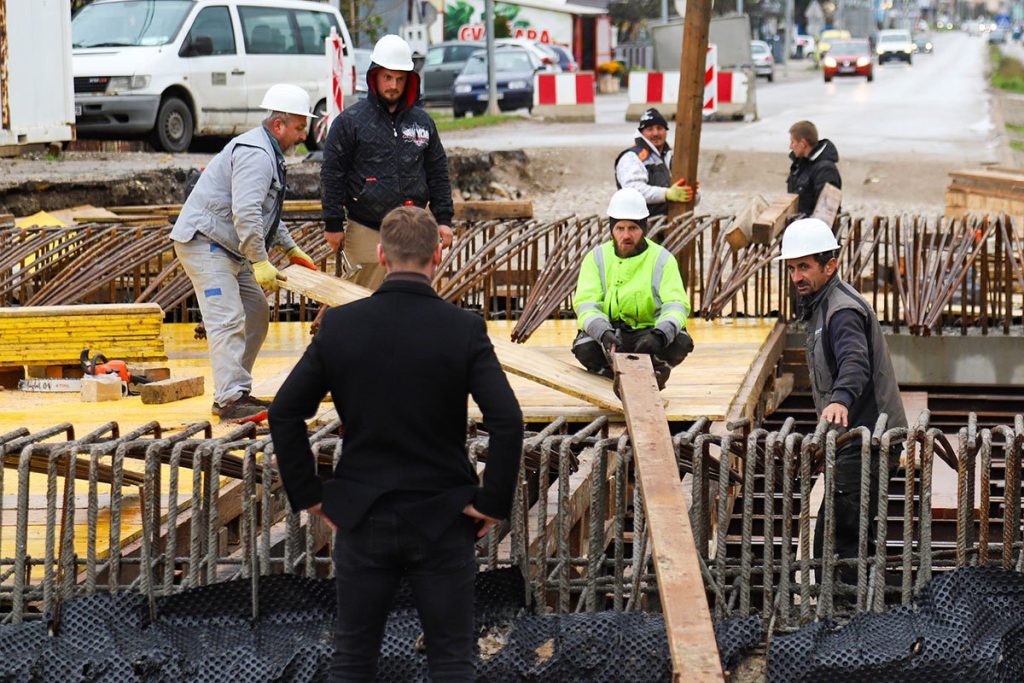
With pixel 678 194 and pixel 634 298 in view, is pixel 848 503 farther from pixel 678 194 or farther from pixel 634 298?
pixel 678 194

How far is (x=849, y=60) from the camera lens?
55812 mm

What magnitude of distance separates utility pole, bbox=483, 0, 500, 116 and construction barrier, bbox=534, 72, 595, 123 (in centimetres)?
96

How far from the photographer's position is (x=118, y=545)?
225 inches

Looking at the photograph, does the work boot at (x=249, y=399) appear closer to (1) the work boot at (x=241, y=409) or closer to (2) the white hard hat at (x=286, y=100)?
(1) the work boot at (x=241, y=409)

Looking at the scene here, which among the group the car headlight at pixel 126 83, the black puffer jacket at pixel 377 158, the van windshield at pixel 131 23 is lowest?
the black puffer jacket at pixel 377 158

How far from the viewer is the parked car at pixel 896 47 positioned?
73.1m

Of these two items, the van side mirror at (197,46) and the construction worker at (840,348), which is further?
the van side mirror at (197,46)

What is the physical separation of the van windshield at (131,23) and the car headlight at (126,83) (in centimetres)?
83

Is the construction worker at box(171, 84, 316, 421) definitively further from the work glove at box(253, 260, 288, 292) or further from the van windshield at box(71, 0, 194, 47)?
the van windshield at box(71, 0, 194, 47)

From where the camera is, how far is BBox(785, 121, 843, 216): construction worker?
39.2 ft

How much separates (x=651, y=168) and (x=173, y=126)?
409 inches

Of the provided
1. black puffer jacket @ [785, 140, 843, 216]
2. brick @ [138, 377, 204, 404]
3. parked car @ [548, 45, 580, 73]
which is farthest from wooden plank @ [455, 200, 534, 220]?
parked car @ [548, 45, 580, 73]

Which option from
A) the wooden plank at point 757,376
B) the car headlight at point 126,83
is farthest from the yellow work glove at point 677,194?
the car headlight at point 126,83

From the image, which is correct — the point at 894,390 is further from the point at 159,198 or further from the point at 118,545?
the point at 159,198
